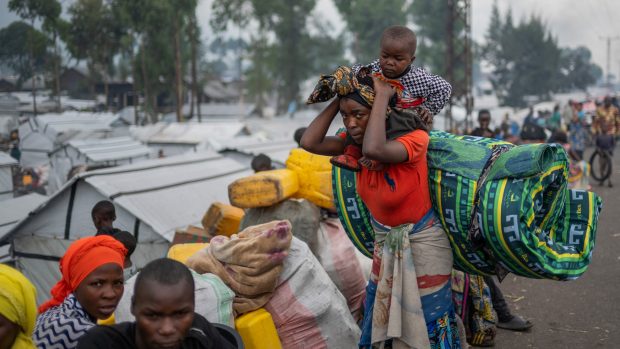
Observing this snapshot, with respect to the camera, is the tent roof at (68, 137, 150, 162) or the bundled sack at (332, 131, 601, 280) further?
the tent roof at (68, 137, 150, 162)

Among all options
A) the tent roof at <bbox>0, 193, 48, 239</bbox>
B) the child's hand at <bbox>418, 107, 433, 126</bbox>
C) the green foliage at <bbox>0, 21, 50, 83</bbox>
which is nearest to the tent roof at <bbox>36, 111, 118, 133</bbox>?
the green foliage at <bbox>0, 21, 50, 83</bbox>

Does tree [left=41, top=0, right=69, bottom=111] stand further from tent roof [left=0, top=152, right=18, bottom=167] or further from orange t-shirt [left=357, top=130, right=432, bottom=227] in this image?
orange t-shirt [left=357, top=130, right=432, bottom=227]

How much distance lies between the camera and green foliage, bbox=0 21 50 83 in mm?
7871

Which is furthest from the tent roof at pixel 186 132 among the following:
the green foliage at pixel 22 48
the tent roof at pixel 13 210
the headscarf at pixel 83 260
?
the headscarf at pixel 83 260

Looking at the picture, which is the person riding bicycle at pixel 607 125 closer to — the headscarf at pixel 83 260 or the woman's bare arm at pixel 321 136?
the woman's bare arm at pixel 321 136

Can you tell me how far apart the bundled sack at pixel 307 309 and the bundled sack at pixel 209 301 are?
13.5 inches

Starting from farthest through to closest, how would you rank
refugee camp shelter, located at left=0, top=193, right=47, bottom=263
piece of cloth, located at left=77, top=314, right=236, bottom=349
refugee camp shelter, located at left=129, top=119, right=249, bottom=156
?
refugee camp shelter, located at left=129, top=119, right=249, bottom=156, refugee camp shelter, located at left=0, top=193, right=47, bottom=263, piece of cloth, located at left=77, top=314, right=236, bottom=349

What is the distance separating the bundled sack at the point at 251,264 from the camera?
3.46 meters

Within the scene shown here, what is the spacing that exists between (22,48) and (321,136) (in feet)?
23.3

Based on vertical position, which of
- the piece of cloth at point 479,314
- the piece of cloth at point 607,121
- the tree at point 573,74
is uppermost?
the tree at point 573,74

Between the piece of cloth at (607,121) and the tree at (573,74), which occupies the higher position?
the tree at (573,74)

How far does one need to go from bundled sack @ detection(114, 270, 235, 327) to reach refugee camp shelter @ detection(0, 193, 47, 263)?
3.45 metres

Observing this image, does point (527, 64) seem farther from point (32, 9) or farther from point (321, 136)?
point (321, 136)

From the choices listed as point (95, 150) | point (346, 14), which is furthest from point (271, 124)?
point (346, 14)
